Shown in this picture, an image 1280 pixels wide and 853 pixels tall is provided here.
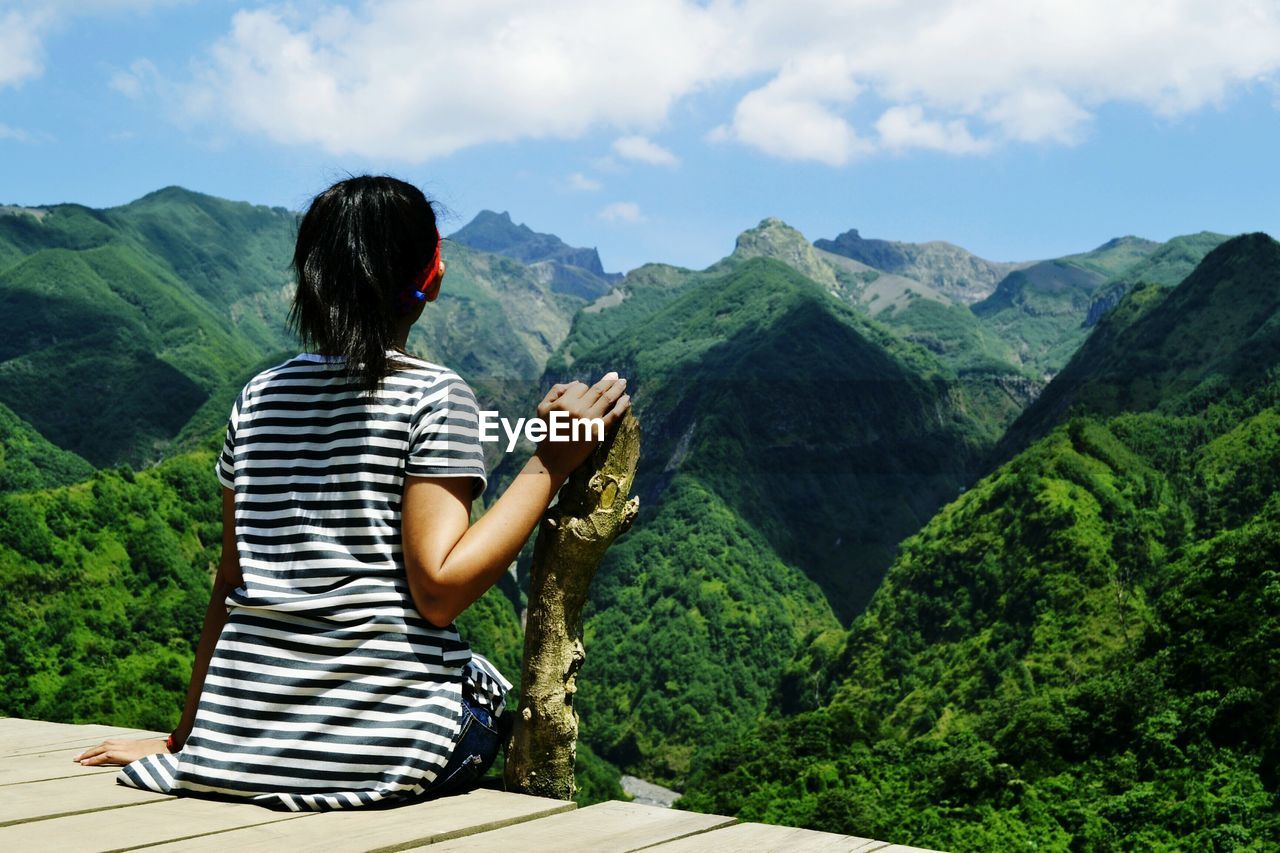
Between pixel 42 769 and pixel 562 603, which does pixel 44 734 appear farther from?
pixel 562 603

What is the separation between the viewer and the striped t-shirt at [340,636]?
2816 millimetres

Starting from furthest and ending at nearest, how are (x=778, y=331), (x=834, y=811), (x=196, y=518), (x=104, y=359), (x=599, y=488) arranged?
(x=778, y=331)
(x=104, y=359)
(x=196, y=518)
(x=834, y=811)
(x=599, y=488)

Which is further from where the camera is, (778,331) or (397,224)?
(778,331)

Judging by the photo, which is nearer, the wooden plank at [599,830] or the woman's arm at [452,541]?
the wooden plank at [599,830]

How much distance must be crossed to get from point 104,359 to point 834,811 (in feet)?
449

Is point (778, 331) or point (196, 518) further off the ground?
point (778, 331)

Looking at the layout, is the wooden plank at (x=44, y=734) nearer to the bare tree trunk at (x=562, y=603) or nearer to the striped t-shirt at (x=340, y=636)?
the striped t-shirt at (x=340, y=636)

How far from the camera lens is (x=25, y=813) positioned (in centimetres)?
274

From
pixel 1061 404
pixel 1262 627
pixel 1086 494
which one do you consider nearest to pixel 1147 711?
pixel 1262 627

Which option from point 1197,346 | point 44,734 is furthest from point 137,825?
point 1197,346

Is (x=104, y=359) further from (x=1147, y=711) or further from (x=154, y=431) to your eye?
(x=1147, y=711)

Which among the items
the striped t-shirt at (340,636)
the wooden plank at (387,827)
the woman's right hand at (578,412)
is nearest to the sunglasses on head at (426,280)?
the striped t-shirt at (340,636)

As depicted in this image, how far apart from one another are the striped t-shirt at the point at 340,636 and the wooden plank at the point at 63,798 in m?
0.11

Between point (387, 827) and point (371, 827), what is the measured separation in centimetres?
4
